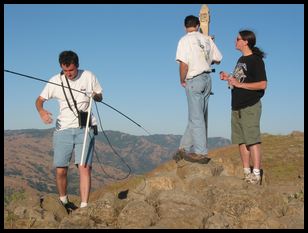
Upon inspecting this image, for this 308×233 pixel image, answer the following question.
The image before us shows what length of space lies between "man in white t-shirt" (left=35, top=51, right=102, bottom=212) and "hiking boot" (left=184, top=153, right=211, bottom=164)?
Answer: 88.8 inches

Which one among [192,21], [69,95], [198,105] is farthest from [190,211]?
[192,21]

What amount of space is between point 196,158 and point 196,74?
1.75 metres

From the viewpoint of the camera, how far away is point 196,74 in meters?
9.24

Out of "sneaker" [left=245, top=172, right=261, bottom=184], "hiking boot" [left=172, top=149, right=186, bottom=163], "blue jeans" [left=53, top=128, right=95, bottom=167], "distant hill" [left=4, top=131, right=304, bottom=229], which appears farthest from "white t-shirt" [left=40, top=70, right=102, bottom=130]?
"sneaker" [left=245, top=172, right=261, bottom=184]

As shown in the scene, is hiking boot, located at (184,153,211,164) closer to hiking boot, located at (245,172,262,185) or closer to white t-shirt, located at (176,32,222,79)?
hiking boot, located at (245,172,262,185)

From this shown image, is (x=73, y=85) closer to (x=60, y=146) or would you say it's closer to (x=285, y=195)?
(x=60, y=146)

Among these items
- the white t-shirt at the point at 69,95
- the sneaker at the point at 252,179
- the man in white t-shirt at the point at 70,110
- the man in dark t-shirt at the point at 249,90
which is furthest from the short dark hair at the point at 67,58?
the sneaker at the point at 252,179

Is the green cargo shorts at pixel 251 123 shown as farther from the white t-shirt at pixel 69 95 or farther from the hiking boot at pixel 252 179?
the white t-shirt at pixel 69 95

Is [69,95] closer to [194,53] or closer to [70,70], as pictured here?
[70,70]

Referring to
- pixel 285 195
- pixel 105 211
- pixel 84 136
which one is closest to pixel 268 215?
pixel 285 195

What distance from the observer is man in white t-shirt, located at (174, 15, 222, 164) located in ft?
30.3

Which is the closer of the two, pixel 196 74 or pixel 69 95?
pixel 69 95

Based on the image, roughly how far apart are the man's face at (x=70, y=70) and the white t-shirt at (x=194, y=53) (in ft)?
6.92

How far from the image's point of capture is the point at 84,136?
8.36m
